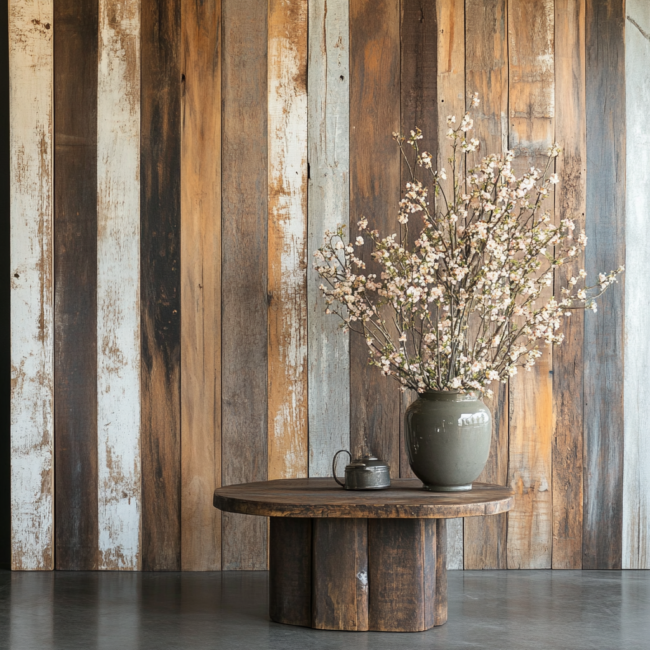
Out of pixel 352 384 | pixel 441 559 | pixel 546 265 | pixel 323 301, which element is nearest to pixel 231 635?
pixel 441 559

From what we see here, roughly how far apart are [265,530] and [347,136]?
5.49 ft

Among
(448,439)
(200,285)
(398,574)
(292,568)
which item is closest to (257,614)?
(292,568)

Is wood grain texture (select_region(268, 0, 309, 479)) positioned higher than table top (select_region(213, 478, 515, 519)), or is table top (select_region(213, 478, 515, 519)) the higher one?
wood grain texture (select_region(268, 0, 309, 479))

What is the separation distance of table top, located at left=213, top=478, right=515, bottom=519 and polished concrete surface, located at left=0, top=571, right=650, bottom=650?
0.38 metres

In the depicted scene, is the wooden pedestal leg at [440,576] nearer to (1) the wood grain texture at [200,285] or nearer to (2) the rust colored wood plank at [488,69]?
(2) the rust colored wood plank at [488,69]

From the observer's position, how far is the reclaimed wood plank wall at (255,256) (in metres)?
3.15

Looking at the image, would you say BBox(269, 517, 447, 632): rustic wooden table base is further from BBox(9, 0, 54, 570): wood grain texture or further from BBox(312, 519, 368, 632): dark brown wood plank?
BBox(9, 0, 54, 570): wood grain texture

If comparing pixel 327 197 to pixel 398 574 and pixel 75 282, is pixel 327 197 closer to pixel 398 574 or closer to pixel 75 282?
pixel 75 282

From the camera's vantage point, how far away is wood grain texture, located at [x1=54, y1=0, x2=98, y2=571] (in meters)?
3.15

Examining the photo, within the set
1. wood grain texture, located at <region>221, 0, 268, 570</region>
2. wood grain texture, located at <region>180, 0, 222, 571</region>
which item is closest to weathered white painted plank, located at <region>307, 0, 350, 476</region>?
wood grain texture, located at <region>221, 0, 268, 570</region>

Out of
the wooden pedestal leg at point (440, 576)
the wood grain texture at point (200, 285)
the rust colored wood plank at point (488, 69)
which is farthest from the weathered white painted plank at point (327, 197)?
the wooden pedestal leg at point (440, 576)

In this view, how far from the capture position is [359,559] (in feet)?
7.57

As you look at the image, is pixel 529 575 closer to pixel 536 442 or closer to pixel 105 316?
pixel 536 442

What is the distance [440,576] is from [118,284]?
1725mm
